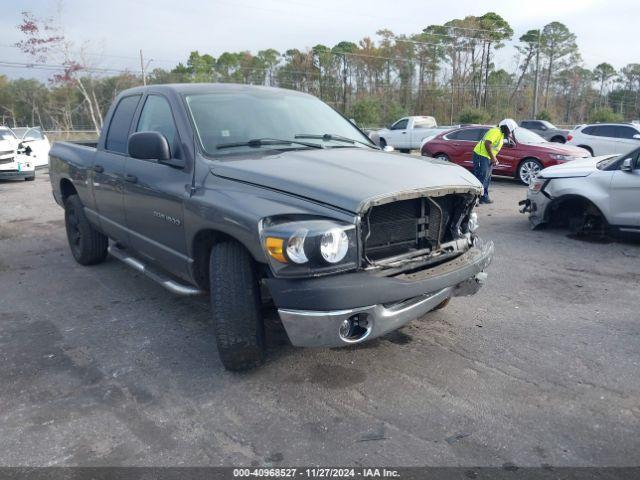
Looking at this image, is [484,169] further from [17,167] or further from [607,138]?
[17,167]

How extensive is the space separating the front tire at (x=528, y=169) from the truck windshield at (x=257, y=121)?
949 centimetres

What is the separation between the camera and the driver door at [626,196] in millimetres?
6773

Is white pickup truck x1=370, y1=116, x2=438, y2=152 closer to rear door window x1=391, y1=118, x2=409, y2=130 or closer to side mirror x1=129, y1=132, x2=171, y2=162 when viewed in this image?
rear door window x1=391, y1=118, x2=409, y2=130

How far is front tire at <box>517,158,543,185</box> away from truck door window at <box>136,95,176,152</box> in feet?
35.0

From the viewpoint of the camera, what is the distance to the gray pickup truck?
300 cm

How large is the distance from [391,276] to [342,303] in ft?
1.31

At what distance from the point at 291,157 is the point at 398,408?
6.03ft

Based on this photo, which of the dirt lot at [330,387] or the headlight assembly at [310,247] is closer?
the dirt lot at [330,387]

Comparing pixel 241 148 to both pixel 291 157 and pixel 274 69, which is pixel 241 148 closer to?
pixel 291 157

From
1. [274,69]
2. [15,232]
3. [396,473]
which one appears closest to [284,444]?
[396,473]

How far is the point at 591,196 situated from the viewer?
7172 mm

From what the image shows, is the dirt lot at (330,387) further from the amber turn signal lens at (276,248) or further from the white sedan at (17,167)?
the white sedan at (17,167)

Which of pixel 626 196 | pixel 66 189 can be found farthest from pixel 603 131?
pixel 66 189

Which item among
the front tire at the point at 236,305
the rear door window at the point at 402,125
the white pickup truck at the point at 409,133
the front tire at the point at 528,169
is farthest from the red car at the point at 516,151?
the front tire at the point at 236,305
